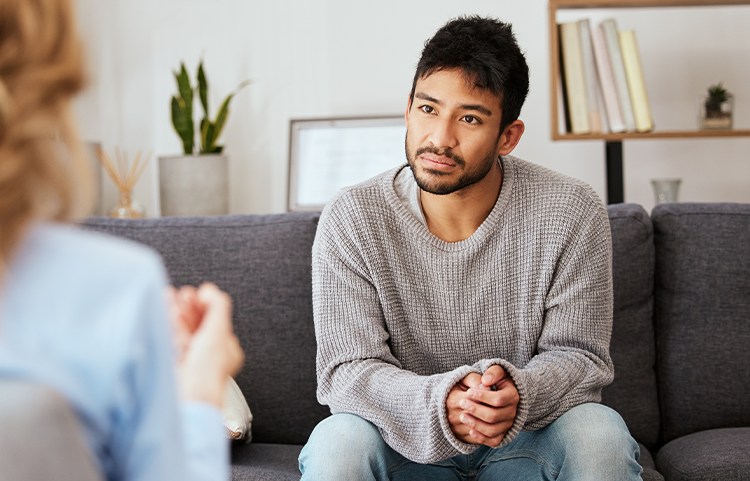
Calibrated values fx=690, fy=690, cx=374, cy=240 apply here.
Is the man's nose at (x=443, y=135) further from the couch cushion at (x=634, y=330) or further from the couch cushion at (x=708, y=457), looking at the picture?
the couch cushion at (x=708, y=457)

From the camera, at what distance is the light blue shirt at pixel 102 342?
43 centimetres

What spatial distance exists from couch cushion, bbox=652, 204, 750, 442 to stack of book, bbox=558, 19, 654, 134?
48cm

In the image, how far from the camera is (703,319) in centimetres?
163

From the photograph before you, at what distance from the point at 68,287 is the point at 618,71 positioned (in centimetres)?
193

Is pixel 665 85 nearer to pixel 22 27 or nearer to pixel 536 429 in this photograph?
pixel 536 429

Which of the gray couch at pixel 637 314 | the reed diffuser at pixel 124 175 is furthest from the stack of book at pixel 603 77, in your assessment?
the reed diffuser at pixel 124 175

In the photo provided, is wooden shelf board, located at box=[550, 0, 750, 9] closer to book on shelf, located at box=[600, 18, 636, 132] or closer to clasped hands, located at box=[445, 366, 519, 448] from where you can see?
book on shelf, located at box=[600, 18, 636, 132]

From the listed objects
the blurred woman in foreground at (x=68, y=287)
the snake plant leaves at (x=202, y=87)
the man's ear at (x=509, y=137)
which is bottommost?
the blurred woman in foreground at (x=68, y=287)

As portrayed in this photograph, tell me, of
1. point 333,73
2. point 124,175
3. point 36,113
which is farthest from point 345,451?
point 124,175

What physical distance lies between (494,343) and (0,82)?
1.15 metres

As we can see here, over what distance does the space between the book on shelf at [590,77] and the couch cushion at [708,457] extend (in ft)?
3.09

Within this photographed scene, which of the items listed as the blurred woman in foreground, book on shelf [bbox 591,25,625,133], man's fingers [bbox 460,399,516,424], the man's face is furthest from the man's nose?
the blurred woman in foreground

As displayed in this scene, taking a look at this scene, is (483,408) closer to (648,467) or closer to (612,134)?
(648,467)

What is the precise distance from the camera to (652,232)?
5.57 feet
